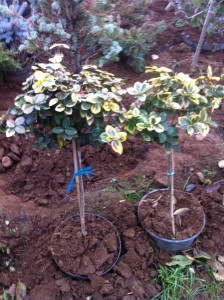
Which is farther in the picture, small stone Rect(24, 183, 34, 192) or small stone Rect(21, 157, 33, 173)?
small stone Rect(21, 157, 33, 173)

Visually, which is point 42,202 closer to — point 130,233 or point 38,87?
point 130,233

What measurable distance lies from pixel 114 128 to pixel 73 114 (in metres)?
0.26

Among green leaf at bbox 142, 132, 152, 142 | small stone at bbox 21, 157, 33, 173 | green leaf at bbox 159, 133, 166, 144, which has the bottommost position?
small stone at bbox 21, 157, 33, 173

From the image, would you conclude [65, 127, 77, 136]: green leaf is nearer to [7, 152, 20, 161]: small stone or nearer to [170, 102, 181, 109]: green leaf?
[170, 102, 181, 109]: green leaf

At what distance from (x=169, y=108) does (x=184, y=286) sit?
1.13m

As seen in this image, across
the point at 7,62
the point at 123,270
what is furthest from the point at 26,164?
the point at 123,270

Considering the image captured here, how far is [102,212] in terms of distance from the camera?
271 centimetres

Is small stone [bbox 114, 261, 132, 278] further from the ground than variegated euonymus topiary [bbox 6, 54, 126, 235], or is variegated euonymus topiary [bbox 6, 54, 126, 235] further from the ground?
variegated euonymus topiary [bbox 6, 54, 126, 235]

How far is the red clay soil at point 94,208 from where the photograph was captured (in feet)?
7.60

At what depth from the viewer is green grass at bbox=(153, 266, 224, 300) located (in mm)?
2275

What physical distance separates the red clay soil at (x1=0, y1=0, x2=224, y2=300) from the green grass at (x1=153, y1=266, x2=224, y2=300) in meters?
0.05

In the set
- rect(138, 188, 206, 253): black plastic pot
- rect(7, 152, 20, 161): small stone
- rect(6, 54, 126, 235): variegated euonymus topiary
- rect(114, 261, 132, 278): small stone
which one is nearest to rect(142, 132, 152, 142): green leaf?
rect(6, 54, 126, 235): variegated euonymus topiary

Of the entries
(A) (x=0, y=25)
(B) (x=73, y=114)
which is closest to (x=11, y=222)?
(B) (x=73, y=114)

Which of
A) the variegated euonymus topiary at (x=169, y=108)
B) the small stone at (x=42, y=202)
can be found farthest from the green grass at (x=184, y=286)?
the small stone at (x=42, y=202)
